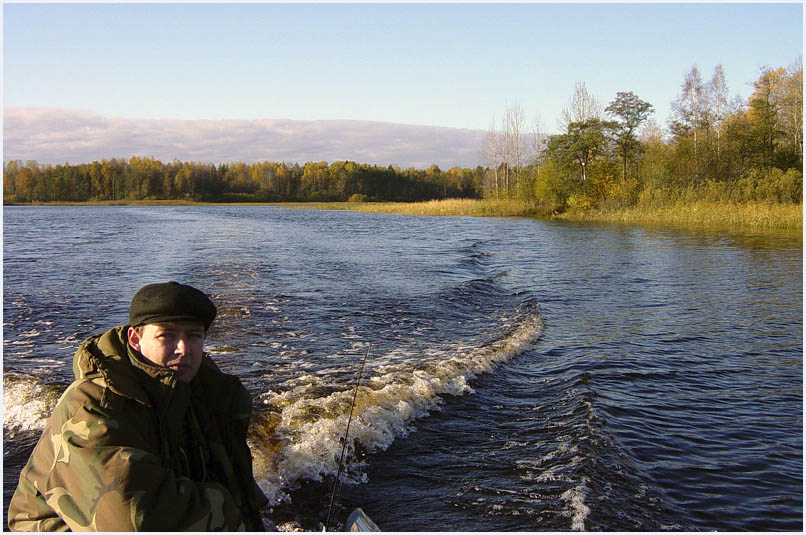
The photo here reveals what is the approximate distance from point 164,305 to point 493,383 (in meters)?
6.23

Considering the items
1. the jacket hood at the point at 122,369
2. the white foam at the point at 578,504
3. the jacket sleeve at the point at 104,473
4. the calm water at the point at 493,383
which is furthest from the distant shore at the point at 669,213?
the jacket sleeve at the point at 104,473

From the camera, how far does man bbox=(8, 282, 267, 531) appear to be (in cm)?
212

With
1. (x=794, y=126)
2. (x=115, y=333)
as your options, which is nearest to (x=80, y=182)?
(x=794, y=126)

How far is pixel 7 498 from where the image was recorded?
496 cm

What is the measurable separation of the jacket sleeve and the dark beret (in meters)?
0.33

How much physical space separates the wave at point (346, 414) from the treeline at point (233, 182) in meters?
122

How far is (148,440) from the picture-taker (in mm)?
2305

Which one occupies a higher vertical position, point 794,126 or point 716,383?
point 794,126

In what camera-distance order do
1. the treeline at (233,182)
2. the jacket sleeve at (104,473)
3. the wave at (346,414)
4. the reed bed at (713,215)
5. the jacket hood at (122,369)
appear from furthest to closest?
the treeline at (233,182)
the reed bed at (713,215)
the wave at (346,414)
the jacket hood at (122,369)
the jacket sleeve at (104,473)

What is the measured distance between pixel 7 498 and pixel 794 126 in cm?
5680

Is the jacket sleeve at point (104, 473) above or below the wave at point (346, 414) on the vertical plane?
above

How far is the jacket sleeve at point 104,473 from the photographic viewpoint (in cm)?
211

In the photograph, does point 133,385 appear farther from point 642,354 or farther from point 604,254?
point 604,254

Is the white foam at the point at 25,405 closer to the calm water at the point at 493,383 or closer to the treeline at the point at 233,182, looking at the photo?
the calm water at the point at 493,383
